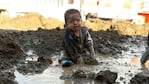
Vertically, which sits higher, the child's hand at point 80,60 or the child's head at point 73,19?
the child's head at point 73,19

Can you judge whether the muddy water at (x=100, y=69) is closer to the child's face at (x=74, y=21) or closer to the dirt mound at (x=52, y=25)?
the child's face at (x=74, y=21)

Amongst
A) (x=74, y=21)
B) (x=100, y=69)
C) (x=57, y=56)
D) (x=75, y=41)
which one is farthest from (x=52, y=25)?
(x=100, y=69)

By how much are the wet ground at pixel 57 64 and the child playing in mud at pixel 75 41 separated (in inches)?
7.8

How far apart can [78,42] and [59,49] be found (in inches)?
38.3

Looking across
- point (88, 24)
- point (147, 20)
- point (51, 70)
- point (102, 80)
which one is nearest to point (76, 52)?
point (51, 70)

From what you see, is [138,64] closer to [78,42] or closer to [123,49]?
[78,42]

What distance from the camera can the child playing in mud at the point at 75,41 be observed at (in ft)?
15.6

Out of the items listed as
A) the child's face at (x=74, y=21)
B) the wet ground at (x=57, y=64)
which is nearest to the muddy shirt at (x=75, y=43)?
the child's face at (x=74, y=21)

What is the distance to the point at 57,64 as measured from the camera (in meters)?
4.69

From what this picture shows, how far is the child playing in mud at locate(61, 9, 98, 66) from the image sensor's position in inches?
187

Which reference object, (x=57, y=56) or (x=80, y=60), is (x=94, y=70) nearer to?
(x=80, y=60)

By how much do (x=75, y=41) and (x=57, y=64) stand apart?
0.49 metres

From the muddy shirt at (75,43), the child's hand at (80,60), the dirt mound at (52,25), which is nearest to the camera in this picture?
the child's hand at (80,60)

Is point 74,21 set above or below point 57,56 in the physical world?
above
